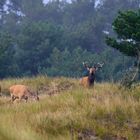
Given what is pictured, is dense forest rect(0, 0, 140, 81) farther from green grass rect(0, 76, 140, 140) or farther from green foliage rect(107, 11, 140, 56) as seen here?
green grass rect(0, 76, 140, 140)

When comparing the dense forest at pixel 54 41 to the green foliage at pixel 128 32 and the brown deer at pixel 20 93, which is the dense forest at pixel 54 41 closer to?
the brown deer at pixel 20 93

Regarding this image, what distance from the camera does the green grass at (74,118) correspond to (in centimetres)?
935

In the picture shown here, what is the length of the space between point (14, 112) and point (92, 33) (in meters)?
43.6

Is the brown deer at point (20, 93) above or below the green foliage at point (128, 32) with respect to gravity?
below

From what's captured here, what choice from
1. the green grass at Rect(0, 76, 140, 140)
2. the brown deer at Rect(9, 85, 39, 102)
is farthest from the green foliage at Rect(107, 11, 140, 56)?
the brown deer at Rect(9, 85, 39, 102)

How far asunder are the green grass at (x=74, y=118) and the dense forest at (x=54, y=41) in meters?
21.5

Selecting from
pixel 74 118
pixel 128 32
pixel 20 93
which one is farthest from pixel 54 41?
pixel 74 118

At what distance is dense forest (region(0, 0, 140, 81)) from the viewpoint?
135 ft

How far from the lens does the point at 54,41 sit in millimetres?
48656

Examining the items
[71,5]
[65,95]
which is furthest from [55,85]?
[71,5]

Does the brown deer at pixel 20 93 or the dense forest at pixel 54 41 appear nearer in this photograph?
the brown deer at pixel 20 93

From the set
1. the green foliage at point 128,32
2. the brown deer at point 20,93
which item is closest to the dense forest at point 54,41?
the brown deer at point 20,93

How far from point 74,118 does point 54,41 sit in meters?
38.4

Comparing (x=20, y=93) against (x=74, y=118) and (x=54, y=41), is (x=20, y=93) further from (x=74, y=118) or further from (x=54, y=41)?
(x=54, y=41)
